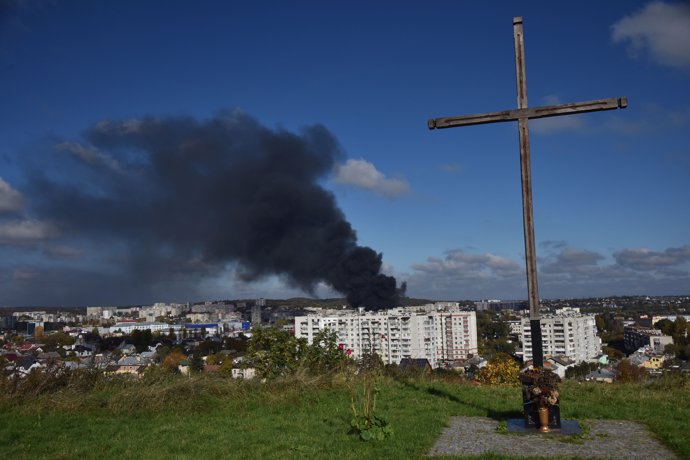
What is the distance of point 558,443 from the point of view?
560cm

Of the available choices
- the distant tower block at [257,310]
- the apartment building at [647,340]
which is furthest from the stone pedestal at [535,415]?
the distant tower block at [257,310]

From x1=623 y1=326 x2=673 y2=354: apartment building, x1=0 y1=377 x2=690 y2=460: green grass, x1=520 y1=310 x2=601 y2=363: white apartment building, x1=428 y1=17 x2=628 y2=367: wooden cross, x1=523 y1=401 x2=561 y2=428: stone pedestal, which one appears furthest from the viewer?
x1=520 y1=310 x2=601 y2=363: white apartment building

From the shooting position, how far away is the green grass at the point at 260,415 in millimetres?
5621

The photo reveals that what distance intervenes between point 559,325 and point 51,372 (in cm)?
6070

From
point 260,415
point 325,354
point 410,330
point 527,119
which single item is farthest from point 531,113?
point 410,330

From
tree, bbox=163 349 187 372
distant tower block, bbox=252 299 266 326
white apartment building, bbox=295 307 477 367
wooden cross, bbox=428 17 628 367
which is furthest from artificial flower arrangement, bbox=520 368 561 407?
distant tower block, bbox=252 299 266 326

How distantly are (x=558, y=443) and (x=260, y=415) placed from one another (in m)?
3.77

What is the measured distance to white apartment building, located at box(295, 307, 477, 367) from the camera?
173ft

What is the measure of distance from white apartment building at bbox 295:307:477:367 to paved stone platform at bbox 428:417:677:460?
128 ft

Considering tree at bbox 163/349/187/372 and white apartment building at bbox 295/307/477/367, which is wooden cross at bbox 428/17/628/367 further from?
white apartment building at bbox 295/307/477/367

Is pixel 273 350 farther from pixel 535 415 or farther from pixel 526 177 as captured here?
pixel 526 177

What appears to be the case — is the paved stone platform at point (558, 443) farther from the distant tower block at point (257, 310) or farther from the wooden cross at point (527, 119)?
the distant tower block at point (257, 310)

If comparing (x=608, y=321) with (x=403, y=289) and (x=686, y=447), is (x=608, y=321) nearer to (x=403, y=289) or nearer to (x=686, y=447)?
(x=403, y=289)

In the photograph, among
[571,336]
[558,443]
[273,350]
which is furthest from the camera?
[571,336]
